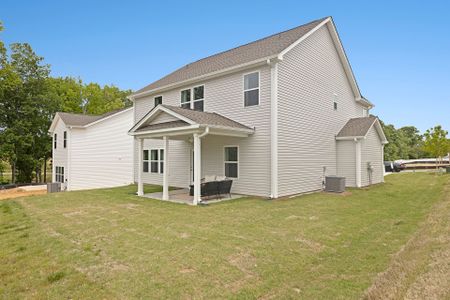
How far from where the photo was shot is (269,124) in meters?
11.3

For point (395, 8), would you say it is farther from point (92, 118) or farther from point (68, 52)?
point (68, 52)

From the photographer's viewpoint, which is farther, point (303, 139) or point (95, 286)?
point (303, 139)

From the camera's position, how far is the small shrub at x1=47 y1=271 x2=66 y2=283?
396 cm

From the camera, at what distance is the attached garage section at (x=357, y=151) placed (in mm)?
14594

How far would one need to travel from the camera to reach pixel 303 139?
12750 millimetres

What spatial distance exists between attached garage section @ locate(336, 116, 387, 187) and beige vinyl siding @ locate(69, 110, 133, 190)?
45.7 feet

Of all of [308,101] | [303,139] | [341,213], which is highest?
[308,101]

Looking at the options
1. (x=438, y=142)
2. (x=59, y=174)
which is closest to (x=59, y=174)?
(x=59, y=174)

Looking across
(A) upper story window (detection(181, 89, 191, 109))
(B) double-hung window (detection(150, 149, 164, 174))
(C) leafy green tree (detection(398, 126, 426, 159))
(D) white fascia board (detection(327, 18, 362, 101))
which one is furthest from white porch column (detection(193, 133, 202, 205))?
→ (C) leafy green tree (detection(398, 126, 426, 159))

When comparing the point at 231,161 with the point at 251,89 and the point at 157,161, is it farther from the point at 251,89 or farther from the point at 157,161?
the point at 157,161

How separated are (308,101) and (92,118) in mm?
17153

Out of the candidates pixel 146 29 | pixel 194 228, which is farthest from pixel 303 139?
pixel 146 29

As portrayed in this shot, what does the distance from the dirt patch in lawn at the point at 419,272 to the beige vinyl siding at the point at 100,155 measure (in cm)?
1752

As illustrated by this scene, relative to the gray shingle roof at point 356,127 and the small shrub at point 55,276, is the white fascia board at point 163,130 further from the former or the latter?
the gray shingle roof at point 356,127
